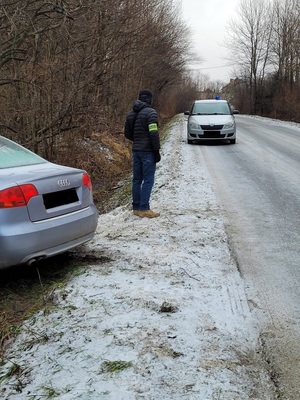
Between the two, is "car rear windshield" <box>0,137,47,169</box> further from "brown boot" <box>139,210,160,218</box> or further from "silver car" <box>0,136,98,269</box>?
"brown boot" <box>139,210,160,218</box>

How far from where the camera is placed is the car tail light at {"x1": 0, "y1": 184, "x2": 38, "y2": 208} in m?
3.46

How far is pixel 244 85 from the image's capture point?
6294 centimetres

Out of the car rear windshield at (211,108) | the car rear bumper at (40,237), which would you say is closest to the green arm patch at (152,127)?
the car rear bumper at (40,237)

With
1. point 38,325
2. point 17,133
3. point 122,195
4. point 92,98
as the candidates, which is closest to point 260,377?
point 38,325

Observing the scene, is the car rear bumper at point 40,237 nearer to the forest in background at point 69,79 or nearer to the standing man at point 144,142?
the standing man at point 144,142

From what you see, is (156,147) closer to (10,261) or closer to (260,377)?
(10,261)

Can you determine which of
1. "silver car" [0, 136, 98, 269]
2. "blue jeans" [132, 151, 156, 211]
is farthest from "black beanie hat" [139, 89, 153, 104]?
"silver car" [0, 136, 98, 269]

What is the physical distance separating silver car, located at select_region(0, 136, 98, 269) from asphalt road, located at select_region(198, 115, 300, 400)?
176 centimetres

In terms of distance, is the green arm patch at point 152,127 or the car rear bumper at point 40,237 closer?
the car rear bumper at point 40,237

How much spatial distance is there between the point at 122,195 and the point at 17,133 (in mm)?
3541

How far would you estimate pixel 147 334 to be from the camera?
281cm

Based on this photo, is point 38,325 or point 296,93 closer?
point 38,325

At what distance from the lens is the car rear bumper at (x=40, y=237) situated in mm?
3459

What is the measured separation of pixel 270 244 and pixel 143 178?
2.08m
